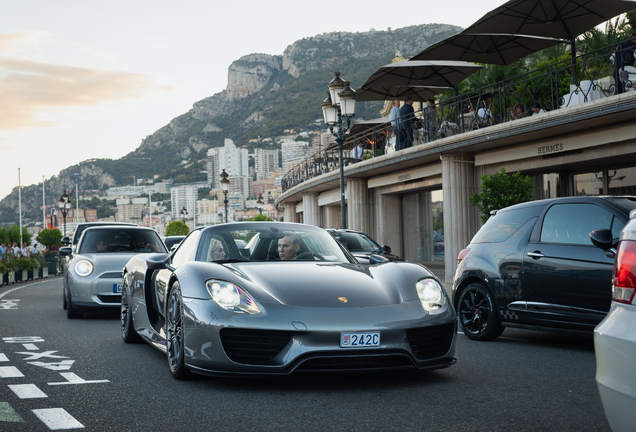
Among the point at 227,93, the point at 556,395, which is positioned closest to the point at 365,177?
the point at 556,395

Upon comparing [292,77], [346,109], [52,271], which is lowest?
[52,271]

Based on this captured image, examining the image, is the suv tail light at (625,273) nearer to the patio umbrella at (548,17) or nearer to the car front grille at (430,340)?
the car front grille at (430,340)

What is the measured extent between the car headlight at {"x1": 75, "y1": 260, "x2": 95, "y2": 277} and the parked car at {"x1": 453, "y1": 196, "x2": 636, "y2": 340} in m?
5.94

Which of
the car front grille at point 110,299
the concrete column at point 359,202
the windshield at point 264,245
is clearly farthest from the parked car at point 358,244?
the concrete column at point 359,202

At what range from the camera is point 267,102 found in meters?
164

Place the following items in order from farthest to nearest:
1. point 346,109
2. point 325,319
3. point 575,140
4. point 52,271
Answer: point 52,271 < point 346,109 < point 575,140 < point 325,319

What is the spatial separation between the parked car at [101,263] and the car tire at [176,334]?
18.2 ft

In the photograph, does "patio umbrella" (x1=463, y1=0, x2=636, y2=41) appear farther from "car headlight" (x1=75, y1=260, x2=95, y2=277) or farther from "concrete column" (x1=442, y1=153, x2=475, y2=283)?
"car headlight" (x1=75, y1=260, x2=95, y2=277)

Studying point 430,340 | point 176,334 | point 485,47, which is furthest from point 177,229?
point 430,340

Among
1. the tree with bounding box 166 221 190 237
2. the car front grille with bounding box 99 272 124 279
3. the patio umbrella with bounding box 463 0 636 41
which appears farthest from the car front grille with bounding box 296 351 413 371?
the tree with bounding box 166 221 190 237

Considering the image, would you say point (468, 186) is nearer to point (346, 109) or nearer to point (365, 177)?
point (346, 109)

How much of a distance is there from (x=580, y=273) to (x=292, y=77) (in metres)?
167

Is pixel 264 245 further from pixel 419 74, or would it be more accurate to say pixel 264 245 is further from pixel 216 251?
pixel 419 74

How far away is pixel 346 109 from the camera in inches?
755
